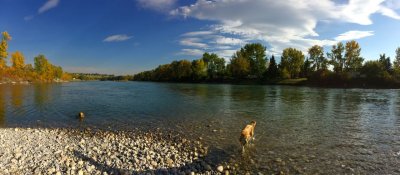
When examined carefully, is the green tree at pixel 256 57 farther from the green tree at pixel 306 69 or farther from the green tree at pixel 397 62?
the green tree at pixel 397 62

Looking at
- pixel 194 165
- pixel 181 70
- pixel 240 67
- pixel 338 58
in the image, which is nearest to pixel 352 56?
pixel 338 58

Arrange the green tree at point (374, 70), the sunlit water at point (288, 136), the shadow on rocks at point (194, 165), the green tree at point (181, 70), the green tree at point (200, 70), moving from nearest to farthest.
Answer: the shadow on rocks at point (194, 165) < the sunlit water at point (288, 136) < the green tree at point (374, 70) < the green tree at point (200, 70) < the green tree at point (181, 70)

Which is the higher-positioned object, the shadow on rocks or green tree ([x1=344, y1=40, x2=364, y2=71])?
green tree ([x1=344, y1=40, x2=364, y2=71])

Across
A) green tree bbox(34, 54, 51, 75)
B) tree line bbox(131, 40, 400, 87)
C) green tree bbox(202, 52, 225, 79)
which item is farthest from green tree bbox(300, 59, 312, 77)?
green tree bbox(34, 54, 51, 75)

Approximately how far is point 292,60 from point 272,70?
11.2m

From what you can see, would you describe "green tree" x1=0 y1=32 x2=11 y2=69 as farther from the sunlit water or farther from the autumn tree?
the sunlit water

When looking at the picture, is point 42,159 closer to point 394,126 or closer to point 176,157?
point 176,157

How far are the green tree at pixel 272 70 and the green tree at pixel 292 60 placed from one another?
13.9 feet

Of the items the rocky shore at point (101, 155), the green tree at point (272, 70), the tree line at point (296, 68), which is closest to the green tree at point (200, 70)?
the tree line at point (296, 68)

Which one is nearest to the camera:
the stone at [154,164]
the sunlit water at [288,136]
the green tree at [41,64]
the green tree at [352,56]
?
the stone at [154,164]

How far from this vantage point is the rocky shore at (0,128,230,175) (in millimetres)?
10969

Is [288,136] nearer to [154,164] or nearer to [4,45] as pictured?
[154,164]

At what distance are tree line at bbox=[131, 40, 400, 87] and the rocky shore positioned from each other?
95.3 meters

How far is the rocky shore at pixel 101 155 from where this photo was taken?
1097cm
